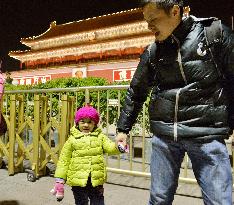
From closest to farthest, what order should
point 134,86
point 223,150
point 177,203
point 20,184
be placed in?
point 223,150 < point 134,86 < point 177,203 < point 20,184

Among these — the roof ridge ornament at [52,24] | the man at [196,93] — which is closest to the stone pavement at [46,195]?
the man at [196,93]

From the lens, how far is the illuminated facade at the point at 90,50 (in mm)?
28719

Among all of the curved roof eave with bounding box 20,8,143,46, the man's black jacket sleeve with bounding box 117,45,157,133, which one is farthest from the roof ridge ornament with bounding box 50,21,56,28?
the man's black jacket sleeve with bounding box 117,45,157,133

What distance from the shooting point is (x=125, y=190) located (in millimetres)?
4914

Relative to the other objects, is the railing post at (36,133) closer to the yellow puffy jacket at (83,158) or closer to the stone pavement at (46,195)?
the stone pavement at (46,195)

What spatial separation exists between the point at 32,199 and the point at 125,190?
1.18m

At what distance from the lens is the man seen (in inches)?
93.3

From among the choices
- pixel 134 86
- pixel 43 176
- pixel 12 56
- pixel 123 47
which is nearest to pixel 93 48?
pixel 123 47

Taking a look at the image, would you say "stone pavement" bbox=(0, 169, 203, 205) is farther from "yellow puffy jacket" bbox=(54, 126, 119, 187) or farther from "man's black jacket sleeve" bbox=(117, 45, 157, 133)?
"man's black jacket sleeve" bbox=(117, 45, 157, 133)

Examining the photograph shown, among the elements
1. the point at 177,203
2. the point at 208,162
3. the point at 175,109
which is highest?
the point at 175,109

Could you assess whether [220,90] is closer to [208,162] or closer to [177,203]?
[208,162]

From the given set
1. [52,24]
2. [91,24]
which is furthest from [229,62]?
[52,24]

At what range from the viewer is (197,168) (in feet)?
8.14

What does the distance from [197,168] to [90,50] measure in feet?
100
